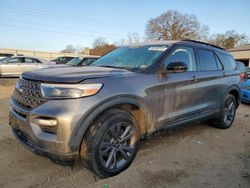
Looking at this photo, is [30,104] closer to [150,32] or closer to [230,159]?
[230,159]

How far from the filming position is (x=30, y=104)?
2.55 meters

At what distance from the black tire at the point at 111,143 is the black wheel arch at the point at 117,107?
0.30 ft

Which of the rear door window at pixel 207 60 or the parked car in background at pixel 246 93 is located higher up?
the rear door window at pixel 207 60

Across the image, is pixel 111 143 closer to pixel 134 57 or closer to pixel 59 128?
pixel 59 128

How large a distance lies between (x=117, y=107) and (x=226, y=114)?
10.6ft

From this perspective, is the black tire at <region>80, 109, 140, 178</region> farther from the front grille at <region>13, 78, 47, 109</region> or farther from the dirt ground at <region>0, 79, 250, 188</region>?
the front grille at <region>13, 78, 47, 109</region>

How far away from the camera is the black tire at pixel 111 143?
100 inches

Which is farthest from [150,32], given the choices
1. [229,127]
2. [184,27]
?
[229,127]

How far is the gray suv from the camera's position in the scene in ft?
7.83

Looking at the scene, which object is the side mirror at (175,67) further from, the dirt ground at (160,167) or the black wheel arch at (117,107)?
the dirt ground at (160,167)

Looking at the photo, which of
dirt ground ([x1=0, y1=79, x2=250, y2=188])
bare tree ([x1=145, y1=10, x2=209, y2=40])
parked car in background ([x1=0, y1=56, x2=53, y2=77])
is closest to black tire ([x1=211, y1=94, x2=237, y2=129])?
dirt ground ([x1=0, y1=79, x2=250, y2=188])

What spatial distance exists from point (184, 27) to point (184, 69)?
48.3 metres

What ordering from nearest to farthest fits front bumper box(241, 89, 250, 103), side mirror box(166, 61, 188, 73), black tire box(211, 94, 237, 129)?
side mirror box(166, 61, 188, 73) < black tire box(211, 94, 237, 129) < front bumper box(241, 89, 250, 103)

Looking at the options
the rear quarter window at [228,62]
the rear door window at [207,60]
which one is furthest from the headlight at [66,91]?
the rear quarter window at [228,62]
